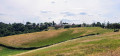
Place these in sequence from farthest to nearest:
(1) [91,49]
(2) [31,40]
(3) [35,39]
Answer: (3) [35,39] < (2) [31,40] < (1) [91,49]

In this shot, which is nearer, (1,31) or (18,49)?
(18,49)

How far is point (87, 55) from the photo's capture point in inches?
783

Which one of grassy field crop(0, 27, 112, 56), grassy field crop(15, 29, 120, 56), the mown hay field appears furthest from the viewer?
the mown hay field

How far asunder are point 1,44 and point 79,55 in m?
48.6

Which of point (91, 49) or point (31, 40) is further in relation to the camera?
point (31, 40)

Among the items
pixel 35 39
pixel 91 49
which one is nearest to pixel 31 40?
pixel 35 39

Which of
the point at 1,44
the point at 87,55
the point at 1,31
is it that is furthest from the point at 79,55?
the point at 1,31

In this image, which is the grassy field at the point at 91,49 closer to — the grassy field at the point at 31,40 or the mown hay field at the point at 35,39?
the grassy field at the point at 31,40

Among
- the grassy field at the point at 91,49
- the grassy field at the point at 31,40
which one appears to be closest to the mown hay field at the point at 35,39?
the grassy field at the point at 31,40

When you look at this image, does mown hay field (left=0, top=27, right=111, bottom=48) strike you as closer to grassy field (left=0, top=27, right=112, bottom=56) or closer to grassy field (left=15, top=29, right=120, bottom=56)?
grassy field (left=0, top=27, right=112, bottom=56)

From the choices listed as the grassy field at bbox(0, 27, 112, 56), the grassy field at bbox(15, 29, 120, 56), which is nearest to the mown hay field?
the grassy field at bbox(0, 27, 112, 56)

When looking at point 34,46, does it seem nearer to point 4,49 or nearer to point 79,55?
point 4,49

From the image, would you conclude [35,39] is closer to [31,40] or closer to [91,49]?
[31,40]

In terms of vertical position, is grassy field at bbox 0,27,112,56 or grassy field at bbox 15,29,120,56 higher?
grassy field at bbox 15,29,120,56
